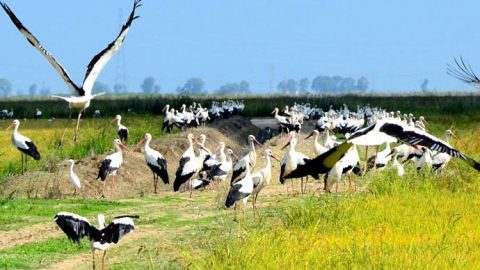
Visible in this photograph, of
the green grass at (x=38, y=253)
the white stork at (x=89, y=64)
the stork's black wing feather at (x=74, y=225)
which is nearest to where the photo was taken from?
the stork's black wing feather at (x=74, y=225)

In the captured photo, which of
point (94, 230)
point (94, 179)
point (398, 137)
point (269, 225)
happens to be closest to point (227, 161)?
point (94, 179)

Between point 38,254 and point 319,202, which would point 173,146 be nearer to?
point 319,202

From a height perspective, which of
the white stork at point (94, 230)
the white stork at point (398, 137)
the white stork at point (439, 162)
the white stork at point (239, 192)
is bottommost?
the white stork at point (239, 192)

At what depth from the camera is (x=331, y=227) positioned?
34.3 ft

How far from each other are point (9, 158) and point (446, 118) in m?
21.3

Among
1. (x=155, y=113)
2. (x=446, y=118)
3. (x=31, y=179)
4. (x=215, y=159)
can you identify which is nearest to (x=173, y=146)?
(x=215, y=159)

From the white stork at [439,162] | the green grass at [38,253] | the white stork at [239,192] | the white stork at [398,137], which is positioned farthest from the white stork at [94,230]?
the white stork at [439,162]

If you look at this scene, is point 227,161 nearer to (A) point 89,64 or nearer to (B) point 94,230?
(A) point 89,64

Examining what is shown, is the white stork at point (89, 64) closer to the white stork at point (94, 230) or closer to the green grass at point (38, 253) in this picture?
the green grass at point (38, 253)

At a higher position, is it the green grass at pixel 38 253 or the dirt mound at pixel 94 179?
the green grass at pixel 38 253

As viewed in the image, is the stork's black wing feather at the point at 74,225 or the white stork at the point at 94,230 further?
the stork's black wing feather at the point at 74,225

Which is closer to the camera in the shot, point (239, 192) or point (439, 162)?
point (239, 192)

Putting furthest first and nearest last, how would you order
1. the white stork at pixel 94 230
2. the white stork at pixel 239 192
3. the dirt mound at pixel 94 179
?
1. the dirt mound at pixel 94 179
2. the white stork at pixel 239 192
3. the white stork at pixel 94 230

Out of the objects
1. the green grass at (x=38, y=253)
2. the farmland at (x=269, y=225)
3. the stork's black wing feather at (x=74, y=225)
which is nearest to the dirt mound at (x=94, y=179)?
the farmland at (x=269, y=225)
